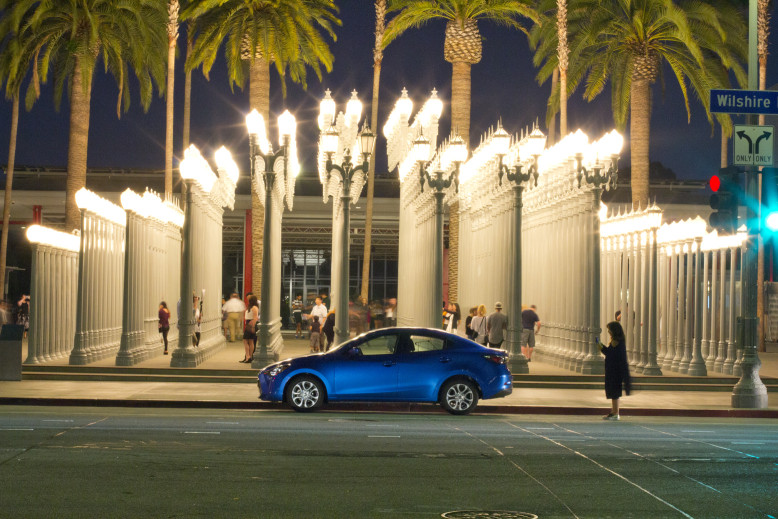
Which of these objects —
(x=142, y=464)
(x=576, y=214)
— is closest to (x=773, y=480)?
(x=142, y=464)

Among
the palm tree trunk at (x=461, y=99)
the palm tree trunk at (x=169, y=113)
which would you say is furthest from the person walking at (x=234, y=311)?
the palm tree trunk at (x=461, y=99)

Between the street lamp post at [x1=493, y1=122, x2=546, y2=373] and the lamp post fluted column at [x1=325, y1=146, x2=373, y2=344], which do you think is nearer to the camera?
the street lamp post at [x1=493, y1=122, x2=546, y2=373]

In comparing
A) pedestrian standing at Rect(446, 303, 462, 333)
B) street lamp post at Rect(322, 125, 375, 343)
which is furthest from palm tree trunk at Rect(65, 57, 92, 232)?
street lamp post at Rect(322, 125, 375, 343)

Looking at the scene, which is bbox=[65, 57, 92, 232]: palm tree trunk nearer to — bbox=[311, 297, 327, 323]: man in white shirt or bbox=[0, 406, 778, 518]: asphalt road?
bbox=[311, 297, 327, 323]: man in white shirt

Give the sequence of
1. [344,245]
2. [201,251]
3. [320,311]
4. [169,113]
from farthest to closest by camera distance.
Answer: [169,113] < [320,311] < [201,251] < [344,245]

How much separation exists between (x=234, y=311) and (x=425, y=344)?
14499mm

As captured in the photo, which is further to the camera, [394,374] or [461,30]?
[461,30]

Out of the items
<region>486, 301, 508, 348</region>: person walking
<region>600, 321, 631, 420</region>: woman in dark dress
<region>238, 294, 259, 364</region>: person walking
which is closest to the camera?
<region>600, 321, 631, 420</region>: woman in dark dress

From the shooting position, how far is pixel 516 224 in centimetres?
2333

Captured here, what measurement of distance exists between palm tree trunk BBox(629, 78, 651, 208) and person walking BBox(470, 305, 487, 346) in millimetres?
11310

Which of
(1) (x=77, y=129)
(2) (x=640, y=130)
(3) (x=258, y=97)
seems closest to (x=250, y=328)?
(1) (x=77, y=129)

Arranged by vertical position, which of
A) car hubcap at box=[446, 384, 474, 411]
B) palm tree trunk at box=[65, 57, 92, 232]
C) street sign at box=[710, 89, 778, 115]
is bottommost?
car hubcap at box=[446, 384, 474, 411]

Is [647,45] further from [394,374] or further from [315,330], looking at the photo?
[394,374]

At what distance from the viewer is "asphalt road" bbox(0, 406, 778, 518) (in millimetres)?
9086
